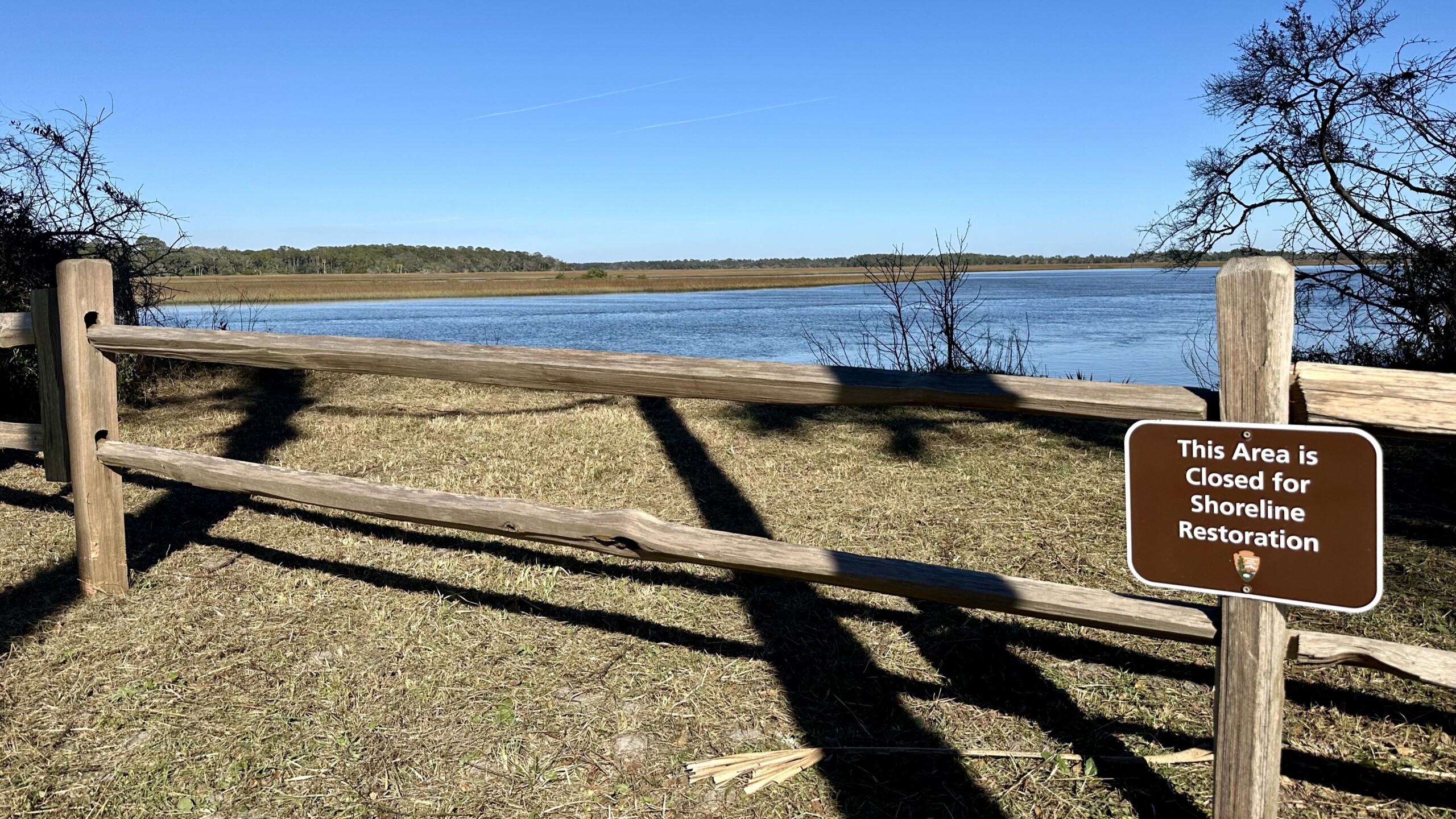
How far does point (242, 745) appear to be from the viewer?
3.20 metres

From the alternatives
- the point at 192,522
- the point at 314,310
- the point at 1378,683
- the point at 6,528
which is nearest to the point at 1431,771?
the point at 1378,683

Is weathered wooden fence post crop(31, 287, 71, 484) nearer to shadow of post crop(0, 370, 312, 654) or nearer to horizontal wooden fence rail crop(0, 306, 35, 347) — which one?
horizontal wooden fence rail crop(0, 306, 35, 347)

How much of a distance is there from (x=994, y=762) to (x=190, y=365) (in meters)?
9.75

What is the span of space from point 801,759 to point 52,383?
143 inches

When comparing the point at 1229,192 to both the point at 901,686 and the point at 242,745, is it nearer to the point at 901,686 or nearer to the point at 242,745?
the point at 901,686

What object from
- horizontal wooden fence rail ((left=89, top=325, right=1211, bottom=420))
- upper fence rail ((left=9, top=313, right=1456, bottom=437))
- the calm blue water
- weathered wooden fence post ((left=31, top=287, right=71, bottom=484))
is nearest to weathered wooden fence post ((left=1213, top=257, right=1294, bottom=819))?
upper fence rail ((left=9, top=313, right=1456, bottom=437))

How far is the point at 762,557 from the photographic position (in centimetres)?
317

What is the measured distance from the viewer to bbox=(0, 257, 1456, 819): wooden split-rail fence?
221cm

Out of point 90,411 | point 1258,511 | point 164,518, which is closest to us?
point 1258,511

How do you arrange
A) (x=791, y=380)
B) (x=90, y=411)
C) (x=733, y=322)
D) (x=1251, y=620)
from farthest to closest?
(x=733, y=322) → (x=90, y=411) → (x=791, y=380) → (x=1251, y=620)

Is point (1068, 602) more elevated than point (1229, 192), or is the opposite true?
point (1229, 192)

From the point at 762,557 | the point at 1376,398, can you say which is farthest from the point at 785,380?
the point at 1376,398

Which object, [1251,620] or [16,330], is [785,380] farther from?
[16,330]

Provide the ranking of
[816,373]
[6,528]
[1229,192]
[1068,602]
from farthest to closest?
[1229,192], [6,528], [816,373], [1068,602]
